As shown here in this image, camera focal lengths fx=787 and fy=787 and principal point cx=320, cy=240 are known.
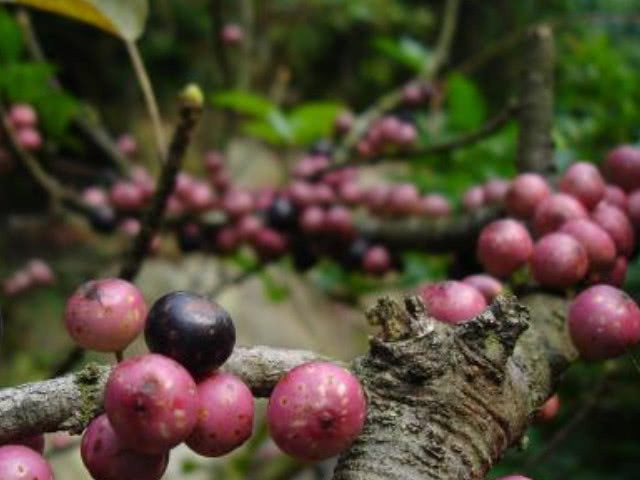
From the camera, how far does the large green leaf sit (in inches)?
34.3

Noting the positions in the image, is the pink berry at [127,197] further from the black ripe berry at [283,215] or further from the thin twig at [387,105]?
the thin twig at [387,105]

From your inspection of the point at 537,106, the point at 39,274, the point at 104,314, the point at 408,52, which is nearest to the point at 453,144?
the point at 537,106

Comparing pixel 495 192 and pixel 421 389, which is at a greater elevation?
pixel 421 389

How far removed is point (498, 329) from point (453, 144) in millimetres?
804

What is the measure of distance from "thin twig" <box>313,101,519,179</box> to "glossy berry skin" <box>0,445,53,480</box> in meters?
0.85

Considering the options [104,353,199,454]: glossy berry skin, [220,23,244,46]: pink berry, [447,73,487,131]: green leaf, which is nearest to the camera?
[104,353,199,454]: glossy berry skin

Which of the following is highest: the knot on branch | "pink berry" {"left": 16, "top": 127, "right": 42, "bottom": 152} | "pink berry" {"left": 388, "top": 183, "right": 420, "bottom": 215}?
the knot on branch

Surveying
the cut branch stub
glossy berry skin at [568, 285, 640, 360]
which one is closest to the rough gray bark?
the cut branch stub

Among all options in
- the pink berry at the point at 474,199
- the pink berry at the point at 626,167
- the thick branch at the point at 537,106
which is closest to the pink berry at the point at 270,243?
the pink berry at the point at 474,199

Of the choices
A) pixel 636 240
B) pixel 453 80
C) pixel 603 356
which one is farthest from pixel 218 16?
pixel 603 356

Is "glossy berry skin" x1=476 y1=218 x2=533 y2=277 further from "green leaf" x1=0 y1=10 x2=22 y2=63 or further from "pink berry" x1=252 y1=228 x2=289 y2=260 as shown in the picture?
"green leaf" x1=0 y1=10 x2=22 y2=63

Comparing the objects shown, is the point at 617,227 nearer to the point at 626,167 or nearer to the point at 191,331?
the point at 626,167

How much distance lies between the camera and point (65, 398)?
1.65ft

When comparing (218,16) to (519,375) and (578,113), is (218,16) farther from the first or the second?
(519,375)
